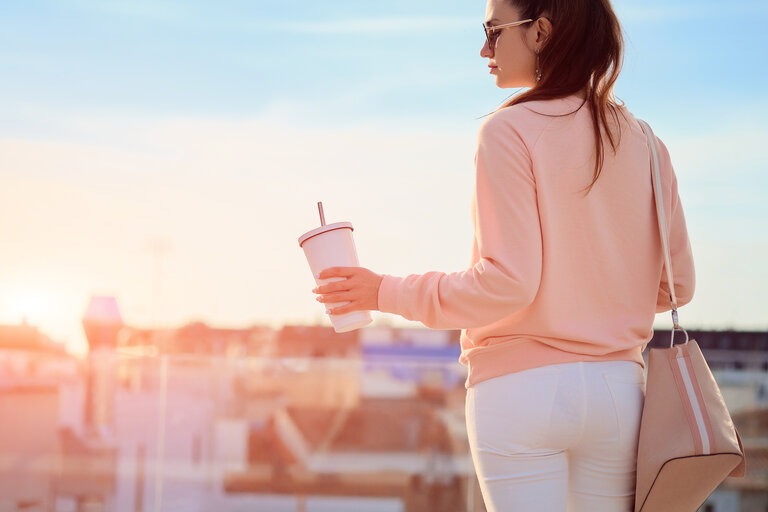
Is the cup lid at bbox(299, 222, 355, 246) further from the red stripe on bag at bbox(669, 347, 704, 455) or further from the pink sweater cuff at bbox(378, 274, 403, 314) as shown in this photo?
the red stripe on bag at bbox(669, 347, 704, 455)

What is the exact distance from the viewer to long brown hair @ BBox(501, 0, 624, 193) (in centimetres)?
98

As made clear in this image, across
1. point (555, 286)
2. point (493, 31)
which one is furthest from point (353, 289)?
point (493, 31)

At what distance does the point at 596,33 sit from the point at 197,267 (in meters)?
18.3

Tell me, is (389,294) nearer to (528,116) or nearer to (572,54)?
(528,116)

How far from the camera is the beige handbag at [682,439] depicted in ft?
2.96

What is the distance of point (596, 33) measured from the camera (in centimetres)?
100

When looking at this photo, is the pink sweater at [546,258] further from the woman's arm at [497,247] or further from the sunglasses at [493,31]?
the sunglasses at [493,31]

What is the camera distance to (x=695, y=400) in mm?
927

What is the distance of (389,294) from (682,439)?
1.21ft

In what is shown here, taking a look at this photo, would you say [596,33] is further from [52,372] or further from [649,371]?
[52,372]

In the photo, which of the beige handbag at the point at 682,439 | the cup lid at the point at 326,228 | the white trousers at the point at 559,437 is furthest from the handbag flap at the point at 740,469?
the cup lid at the point at 326,228

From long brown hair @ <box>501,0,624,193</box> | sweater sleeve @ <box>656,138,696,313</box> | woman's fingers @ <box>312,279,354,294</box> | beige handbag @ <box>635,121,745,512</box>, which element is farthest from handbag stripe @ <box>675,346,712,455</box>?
woman's fingers @ <box>312,279,354,294</box>

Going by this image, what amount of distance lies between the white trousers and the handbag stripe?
54 millimetres

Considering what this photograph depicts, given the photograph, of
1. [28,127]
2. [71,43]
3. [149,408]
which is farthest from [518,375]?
[28,127]
